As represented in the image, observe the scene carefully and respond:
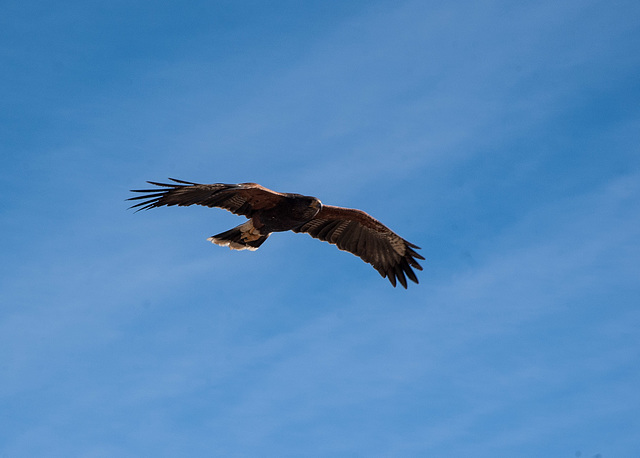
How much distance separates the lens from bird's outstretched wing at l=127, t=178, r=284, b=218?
1085cm

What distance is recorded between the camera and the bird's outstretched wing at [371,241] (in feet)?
43.8

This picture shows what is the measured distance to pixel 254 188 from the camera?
11.2 m

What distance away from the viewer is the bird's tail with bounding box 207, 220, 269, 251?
1253 centimetres

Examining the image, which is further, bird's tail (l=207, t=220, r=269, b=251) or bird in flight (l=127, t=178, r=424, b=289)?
bird's tail (l=207, t=220, r=269, b=251)

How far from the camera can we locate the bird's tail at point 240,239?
12.5 metres

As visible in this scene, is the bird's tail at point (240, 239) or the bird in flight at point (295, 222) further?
the bird's tail at point (240, 239)

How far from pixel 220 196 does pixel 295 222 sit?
1.33 meters

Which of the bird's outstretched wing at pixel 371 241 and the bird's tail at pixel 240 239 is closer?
the bird's tail at pixel 240 239

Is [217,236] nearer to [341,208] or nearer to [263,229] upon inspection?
[263,229]

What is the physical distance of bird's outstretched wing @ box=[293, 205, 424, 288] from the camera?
13.3 m

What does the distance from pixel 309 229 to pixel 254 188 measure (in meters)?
2.42

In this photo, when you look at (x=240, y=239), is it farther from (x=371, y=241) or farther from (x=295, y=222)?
(x=371, y=241)

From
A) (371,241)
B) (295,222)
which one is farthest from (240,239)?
(371,241)

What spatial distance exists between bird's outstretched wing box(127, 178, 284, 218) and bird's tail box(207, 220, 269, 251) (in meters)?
0.65
